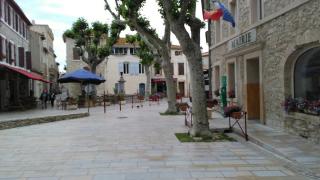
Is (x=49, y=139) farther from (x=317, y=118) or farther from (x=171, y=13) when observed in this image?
(x=317, y=118)

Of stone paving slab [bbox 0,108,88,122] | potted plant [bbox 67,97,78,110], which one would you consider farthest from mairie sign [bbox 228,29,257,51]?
potted plant [bbox 67,97,78,110]

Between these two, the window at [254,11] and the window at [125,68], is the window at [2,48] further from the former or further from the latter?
the window at [125,68]

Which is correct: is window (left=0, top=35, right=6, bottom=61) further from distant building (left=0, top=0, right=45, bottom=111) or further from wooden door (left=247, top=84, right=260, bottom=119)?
wooden door (left=247, top=84, right=260, bottom=119)

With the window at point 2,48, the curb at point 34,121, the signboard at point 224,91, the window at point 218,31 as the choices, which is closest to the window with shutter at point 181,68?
the window at point 2,48

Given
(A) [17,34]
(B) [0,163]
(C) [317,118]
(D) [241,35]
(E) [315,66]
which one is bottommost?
(B) [0,163]

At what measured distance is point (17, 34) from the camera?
111 ft

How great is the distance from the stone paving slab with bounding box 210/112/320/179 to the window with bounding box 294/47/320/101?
1.21m

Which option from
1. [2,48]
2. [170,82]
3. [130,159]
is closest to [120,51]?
[2,48]

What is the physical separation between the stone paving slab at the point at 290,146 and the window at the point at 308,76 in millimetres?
1205

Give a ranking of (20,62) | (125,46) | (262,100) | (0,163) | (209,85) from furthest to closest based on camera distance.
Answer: (125,46), (20,62), (209,85), (262,100), (0,163)

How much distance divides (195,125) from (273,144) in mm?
2790

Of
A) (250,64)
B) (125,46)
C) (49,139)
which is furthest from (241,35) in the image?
(125,46)

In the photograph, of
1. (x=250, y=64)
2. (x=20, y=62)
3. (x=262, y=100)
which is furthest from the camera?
(x=20, y=62)

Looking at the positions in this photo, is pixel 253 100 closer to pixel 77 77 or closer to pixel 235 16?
pixel 235 16
